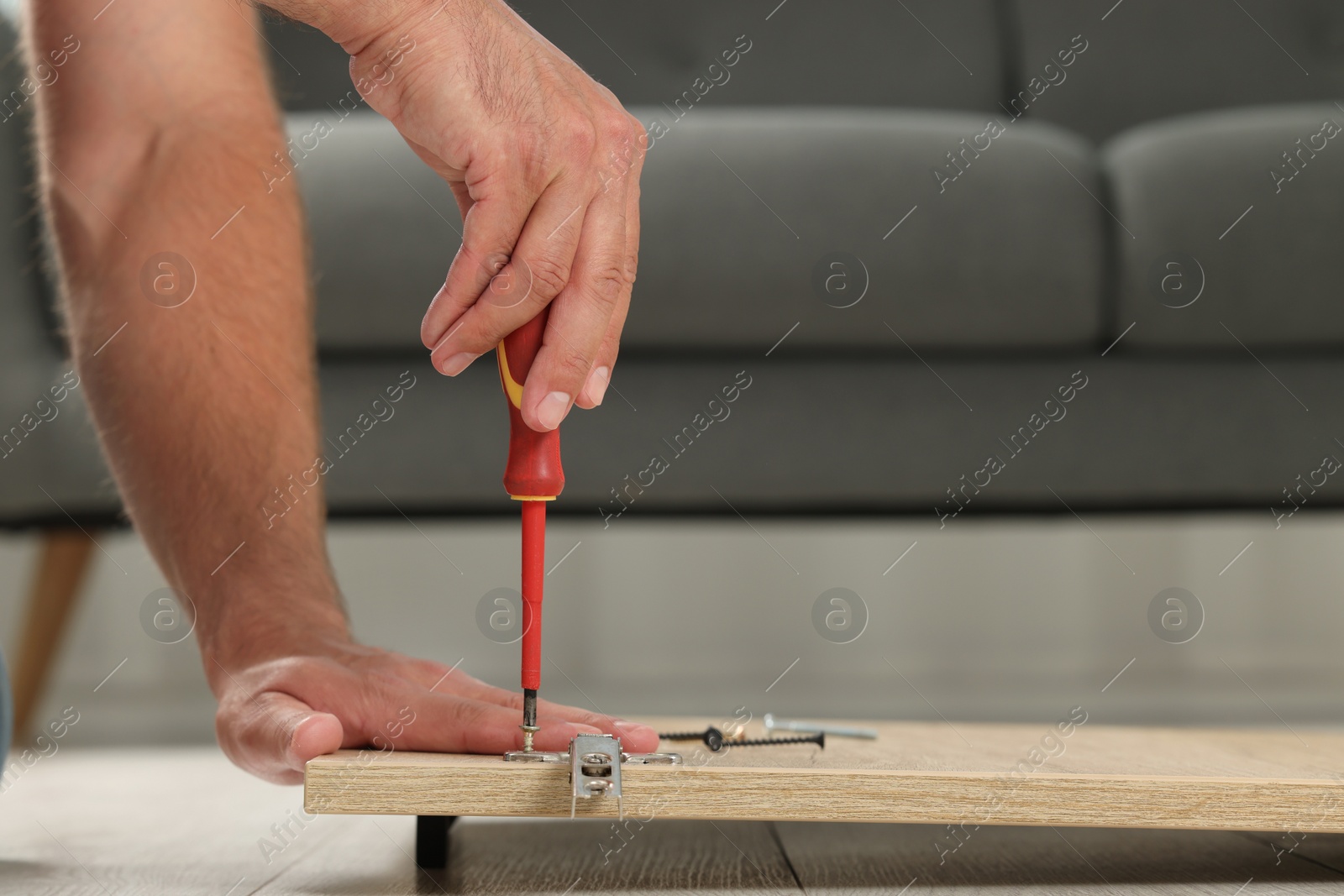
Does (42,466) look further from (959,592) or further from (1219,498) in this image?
(959,592)

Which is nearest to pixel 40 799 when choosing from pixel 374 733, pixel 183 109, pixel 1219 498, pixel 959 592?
pixel 374 733

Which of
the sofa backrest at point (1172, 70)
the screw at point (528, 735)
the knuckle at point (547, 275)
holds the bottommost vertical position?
the screw at point (528, 735)

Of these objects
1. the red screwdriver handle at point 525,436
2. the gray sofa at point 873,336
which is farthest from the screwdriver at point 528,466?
the gray sofa at point 873,336

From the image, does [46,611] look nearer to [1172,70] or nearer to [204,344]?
[204,344]

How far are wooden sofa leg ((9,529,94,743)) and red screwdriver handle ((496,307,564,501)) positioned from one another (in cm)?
79

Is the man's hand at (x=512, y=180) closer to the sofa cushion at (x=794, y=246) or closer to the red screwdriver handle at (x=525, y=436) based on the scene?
the red screwdriver handle at (x=525, y=436)

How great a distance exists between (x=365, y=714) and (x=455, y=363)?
0.59ft

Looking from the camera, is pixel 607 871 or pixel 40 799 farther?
pixel 40 799

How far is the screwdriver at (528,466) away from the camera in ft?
1.70

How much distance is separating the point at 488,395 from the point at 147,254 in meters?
0.42

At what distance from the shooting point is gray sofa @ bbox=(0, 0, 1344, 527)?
3.62 feet

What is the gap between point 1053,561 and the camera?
1974 millimetres

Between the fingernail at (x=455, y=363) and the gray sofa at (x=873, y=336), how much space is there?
0.58 m

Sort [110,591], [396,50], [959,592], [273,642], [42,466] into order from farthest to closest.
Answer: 1. [959,592]
2. [110,591]
3. [42,466]
4. [273,642]
5. [396,50]
